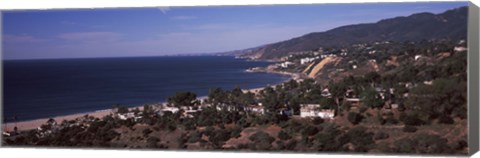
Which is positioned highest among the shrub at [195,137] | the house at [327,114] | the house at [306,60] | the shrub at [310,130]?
the house at [306,60]

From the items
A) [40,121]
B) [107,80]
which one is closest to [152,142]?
[107,80]

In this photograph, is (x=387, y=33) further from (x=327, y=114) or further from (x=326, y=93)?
(x=327, y=114)

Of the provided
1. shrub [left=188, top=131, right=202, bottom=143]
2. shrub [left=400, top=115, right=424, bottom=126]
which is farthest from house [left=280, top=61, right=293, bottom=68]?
shrub [left=400, top=115, right=424, bottom=126]

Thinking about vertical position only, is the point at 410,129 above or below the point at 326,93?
below

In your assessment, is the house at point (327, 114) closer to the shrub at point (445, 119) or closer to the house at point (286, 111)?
the house at point (286, 111)

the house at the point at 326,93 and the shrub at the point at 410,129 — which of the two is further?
the house at the point at 326,93

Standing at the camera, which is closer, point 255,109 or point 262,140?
point 262,140

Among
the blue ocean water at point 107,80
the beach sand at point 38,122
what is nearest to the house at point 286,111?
the blue ocean water at point 107,80
